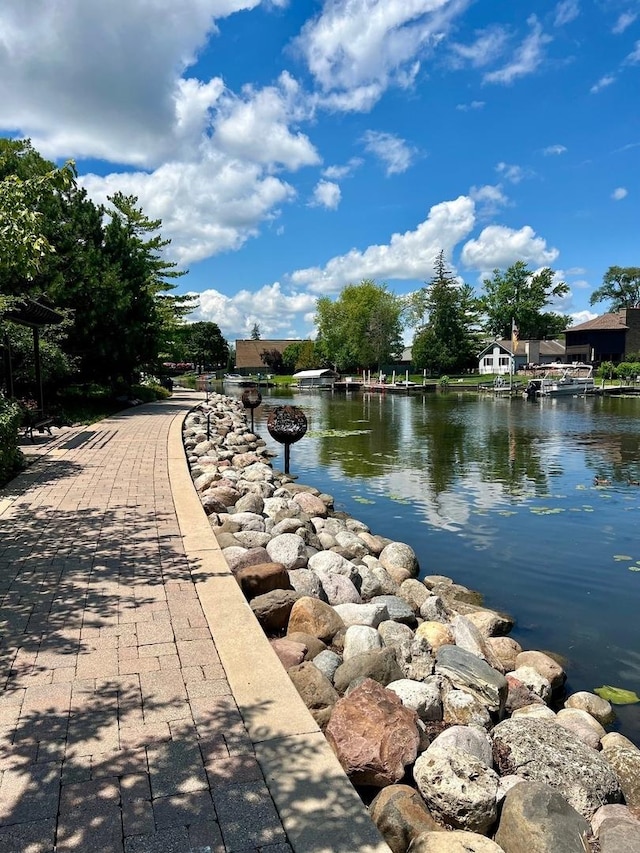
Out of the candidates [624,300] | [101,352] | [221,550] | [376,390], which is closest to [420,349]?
[376,390]

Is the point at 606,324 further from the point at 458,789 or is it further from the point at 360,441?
the point at 458,789

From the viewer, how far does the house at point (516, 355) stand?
7056 cm

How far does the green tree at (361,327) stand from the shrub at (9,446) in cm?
6485

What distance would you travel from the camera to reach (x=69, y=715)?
317cm

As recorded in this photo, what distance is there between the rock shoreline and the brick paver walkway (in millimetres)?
723

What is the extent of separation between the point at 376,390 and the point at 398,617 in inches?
2057

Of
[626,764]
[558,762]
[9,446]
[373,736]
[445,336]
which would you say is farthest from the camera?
[445,336]

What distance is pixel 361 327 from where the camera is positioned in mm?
74250

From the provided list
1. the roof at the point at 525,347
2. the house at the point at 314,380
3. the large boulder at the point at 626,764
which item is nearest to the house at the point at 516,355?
the roof at the point at 525,347

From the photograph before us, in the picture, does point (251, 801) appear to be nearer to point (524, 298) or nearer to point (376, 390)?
point (376, 390)

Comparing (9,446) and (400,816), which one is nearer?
(400,816)

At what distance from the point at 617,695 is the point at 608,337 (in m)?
72.4

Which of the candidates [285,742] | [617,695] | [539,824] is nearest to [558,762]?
[539,824]

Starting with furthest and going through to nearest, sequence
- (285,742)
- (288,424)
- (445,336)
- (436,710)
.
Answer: (445,336) → (288,424) → (436,710) → (285,742)
